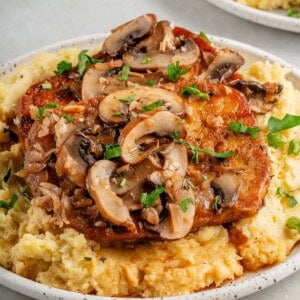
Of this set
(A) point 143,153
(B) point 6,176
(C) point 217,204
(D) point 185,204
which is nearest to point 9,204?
(B) point 6,176

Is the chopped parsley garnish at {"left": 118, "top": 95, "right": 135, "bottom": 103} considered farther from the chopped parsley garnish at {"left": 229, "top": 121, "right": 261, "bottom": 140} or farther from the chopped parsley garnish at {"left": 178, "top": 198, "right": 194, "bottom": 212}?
the chopped parsley garnish at {"left": 178, "top": 198, "right": 194, "bottom": 212}

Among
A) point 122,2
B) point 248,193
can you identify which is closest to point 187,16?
point 122,2

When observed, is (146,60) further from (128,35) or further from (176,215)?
(176,215)

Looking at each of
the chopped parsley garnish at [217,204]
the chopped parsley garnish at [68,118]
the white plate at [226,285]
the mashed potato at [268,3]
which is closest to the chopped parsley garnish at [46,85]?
the chopped parsley garnish at [68,118]

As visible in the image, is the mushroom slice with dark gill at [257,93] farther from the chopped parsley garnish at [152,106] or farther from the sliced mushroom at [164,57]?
the chopped parsley garnish at [152,106]

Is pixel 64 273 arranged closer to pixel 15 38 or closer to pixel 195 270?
pixel 195 270

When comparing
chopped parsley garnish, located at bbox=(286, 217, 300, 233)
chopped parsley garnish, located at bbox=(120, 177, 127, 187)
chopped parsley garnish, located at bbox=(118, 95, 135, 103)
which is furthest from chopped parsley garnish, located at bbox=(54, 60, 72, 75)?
chopped parsley garnish, located at bbox=(286, 217, 300, 233)
